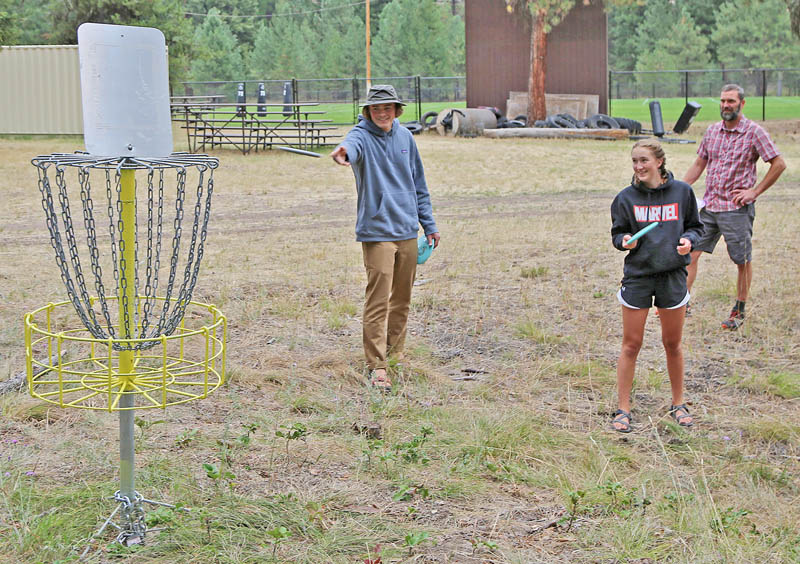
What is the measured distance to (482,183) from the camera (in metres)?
16.6

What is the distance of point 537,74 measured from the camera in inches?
1104

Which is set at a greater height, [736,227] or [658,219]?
[658,219]

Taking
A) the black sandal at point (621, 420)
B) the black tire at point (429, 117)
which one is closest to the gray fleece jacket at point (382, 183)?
the black sandal at point (621, 420)

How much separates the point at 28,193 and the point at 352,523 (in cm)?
1283

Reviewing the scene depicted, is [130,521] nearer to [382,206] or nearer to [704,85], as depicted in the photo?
[382,206]

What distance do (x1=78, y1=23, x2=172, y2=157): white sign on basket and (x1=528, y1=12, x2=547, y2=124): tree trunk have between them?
2554 cm

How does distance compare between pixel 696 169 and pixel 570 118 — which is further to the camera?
pixel 570 118

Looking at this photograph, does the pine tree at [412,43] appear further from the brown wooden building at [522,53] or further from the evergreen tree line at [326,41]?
the brown wooden building at [522,53]

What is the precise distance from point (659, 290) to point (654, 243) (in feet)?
0.84

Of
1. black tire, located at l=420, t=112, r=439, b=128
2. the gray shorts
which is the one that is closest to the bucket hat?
the gray shorts

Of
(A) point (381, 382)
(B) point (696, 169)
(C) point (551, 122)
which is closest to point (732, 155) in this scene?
(B) point (696, 169)

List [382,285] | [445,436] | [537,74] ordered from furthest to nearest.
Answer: [537,74] → [382,285] → [445,436]

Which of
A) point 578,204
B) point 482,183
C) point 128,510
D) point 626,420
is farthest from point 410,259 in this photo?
point 482,183

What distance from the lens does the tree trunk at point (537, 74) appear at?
1105 inches
